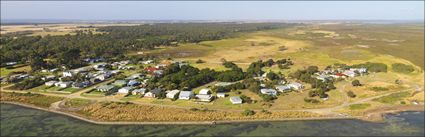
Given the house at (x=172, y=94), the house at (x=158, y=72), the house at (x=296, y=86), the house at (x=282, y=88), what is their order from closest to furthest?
the house at (x=172, y=94) < the house at (x=282, y=88) < the house at (x=296, y=86) < the house at (x=158, y=72)

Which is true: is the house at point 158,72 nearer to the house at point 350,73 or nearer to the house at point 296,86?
the house at point 296,86

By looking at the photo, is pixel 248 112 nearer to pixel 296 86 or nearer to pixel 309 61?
pixel 296 86

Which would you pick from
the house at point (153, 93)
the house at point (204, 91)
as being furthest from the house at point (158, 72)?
the house at point (204, 91)

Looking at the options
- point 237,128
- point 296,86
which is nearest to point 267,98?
point 296,86

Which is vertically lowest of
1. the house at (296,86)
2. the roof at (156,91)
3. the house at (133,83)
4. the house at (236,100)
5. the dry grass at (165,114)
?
the dry grass at (165,114)

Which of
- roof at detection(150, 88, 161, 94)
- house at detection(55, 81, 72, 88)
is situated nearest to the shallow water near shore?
roof at detection(150, 88, 161, 94)

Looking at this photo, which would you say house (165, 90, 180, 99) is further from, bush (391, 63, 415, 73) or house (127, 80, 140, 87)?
bush (391, 63, 415, 73)

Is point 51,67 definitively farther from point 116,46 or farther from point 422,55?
point 422,55

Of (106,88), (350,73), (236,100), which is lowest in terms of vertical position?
(236,100)

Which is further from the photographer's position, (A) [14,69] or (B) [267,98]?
(A) [14,69]
